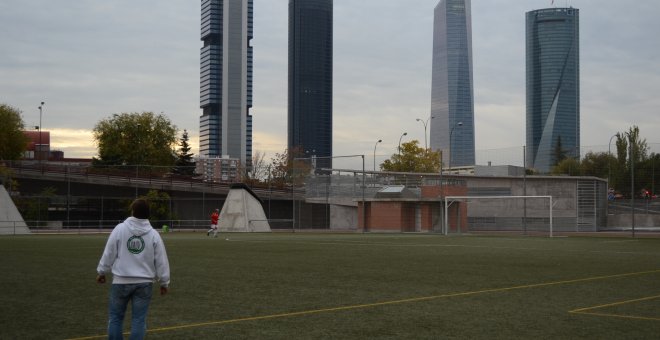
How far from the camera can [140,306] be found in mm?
8062

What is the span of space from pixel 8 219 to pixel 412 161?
56.5 m

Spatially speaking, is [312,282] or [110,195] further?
[110,195]

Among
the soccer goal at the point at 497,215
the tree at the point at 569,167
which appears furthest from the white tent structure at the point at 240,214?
the tree at the point at 569,167

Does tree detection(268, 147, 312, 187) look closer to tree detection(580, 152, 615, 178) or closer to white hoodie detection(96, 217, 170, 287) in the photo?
tree detection(580, 152, 615, 178)

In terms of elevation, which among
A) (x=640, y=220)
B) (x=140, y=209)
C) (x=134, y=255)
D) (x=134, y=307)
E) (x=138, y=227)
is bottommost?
(x=640, y=220)

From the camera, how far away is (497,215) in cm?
6475

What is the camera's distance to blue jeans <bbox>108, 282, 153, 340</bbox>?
7.92 meters

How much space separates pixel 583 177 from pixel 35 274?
4515 cm

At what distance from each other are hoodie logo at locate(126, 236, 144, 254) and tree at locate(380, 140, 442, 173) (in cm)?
8999

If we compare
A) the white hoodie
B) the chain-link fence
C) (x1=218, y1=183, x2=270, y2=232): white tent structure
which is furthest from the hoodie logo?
(x1=218, y1=183, x2=270, y2=232): white tent structure

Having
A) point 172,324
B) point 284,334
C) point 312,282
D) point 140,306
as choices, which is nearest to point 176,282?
point 312,282

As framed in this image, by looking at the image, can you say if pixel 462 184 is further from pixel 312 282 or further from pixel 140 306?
pixel 140 306

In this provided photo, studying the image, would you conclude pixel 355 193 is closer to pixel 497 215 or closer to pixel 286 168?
pixel 497 215

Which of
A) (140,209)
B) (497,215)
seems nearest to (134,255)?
(140,209)
